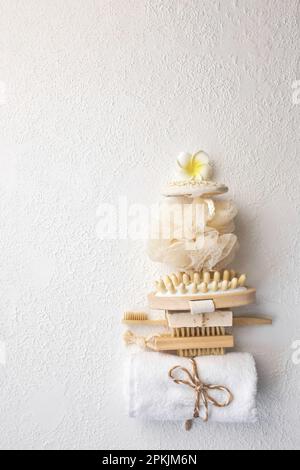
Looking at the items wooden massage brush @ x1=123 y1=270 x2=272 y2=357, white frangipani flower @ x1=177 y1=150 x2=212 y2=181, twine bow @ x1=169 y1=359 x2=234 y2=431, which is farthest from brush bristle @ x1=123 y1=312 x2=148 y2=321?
white frangipani flower @ x1=177 y1=150 x2=212 y2=181

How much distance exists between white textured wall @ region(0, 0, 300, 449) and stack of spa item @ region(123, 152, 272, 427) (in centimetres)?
7

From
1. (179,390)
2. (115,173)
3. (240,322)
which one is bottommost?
(179,390)

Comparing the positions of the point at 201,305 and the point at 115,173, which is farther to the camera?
the point at 115,173

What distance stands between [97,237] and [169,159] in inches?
7.6

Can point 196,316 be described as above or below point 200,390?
above

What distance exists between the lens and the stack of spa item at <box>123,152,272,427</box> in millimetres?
893

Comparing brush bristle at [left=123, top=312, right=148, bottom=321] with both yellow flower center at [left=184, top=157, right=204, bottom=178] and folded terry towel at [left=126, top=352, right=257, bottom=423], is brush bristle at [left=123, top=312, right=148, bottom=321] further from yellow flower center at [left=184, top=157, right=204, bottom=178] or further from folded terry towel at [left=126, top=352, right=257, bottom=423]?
yellow flower center at [left=184, top=157, right=204, bottom=178]

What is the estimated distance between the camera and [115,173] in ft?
3.22

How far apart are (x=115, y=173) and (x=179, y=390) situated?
15.6 inches

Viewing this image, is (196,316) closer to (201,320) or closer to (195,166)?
(201,320)

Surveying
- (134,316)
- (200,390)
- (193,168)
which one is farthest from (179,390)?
(193,168)

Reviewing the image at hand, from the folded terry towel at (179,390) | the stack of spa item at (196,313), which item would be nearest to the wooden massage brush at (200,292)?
the stack of spa item at (196,313)

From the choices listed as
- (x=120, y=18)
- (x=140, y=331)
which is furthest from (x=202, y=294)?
(x=120, y=18)
